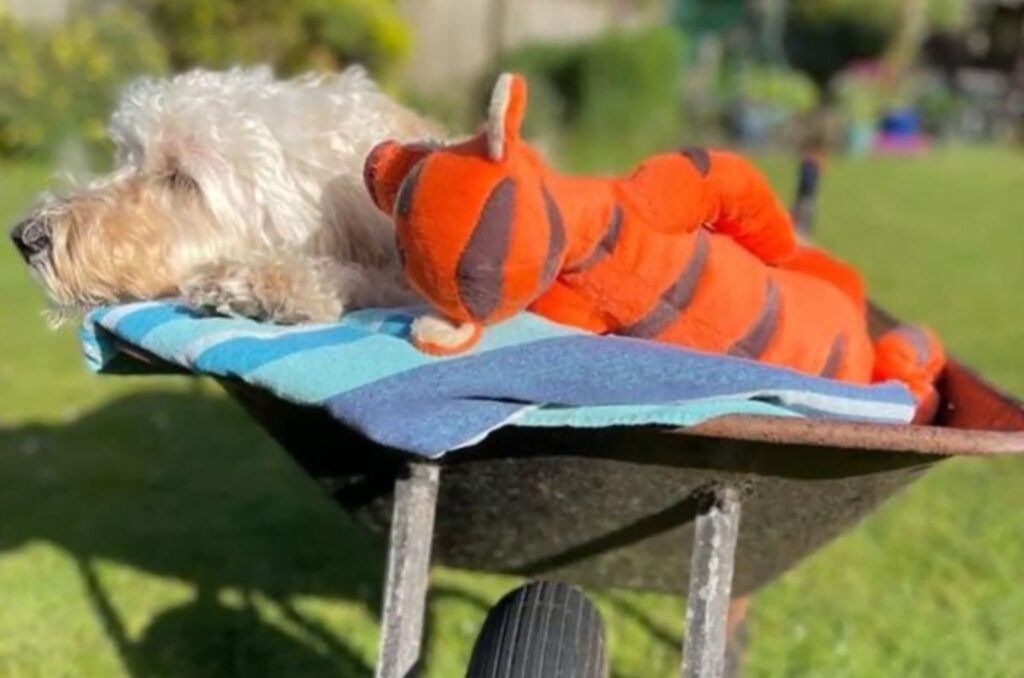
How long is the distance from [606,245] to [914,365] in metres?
0.97

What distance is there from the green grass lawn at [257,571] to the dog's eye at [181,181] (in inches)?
51.5

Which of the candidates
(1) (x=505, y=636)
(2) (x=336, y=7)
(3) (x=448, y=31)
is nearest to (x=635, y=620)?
(1) (x=505, y=636)

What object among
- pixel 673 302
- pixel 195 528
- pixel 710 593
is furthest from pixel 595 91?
pixel 710 593

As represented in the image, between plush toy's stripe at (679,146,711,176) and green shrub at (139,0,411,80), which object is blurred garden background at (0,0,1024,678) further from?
plush toy's stripe at (679,146,711,176)

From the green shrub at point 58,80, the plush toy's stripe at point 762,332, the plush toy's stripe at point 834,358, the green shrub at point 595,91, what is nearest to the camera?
the plush toy's stripe at point 762,332

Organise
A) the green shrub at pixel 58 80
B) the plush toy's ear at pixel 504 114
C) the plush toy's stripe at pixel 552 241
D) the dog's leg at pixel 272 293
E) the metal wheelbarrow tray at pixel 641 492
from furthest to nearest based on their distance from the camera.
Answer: the green shrub at pixel 58 80 < the dog's leg at pixel 272 293 < the metal wheelbarrow tray at pixel 641 492 < the plush toy's stripe at pixel 552 241 < the plush toy's ear at pixel 504 114

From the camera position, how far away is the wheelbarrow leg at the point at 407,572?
2451 millimetres

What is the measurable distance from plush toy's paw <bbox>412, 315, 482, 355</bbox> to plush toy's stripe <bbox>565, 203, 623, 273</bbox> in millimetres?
229

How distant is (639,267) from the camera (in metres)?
2.50

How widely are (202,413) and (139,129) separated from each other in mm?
2962

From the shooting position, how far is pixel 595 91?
50.0 ft

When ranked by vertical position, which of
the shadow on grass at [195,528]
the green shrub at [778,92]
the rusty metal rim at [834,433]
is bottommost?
the green shrub at [778,92]

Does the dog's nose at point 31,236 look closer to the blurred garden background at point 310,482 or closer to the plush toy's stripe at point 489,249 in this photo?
the plush toy's stripe at point 489,249

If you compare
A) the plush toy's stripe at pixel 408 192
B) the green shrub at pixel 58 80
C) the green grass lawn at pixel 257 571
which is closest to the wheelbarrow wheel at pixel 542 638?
the plush toy's stripe at pixel 408 192
